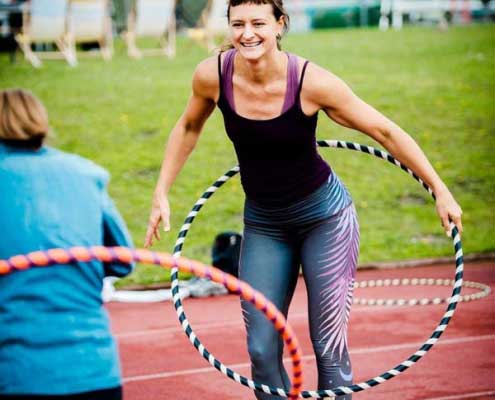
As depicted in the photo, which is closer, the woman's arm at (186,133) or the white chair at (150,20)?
the woman's arm at (186,133)

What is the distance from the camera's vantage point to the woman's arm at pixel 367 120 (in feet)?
16.9

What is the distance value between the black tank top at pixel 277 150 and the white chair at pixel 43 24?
16.9 m

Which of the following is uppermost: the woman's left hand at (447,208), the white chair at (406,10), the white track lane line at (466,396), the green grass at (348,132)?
the woman's left hand at (447,208)

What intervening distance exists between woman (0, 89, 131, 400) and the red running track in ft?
11.2

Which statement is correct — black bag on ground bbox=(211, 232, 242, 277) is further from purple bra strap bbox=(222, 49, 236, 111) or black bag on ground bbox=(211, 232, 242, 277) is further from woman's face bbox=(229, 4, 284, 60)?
woman's face bbox=(229, 4, 284, 60)

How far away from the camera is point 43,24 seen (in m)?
21.7

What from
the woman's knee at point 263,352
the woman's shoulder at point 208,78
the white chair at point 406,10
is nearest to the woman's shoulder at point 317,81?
the woman's shoulder at point 208,78

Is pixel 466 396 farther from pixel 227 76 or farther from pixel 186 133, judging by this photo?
pixel 227 76

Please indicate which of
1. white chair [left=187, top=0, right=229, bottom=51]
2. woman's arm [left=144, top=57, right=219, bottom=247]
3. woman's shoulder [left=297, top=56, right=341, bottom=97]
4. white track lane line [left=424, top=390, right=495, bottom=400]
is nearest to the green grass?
white chair [left=187, top=0, right=229, bottom=51]

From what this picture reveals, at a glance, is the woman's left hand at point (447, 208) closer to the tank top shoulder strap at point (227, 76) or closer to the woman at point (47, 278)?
the tank top shoulder strap at point (227, 76)

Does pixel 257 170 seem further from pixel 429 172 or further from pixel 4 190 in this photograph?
pixel 4 190

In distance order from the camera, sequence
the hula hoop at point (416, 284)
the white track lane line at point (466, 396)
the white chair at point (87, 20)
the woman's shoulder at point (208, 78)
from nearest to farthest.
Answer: the woman's shoulder at point (208, 78), the white track lane line at point (466, 396), the hula hoop at point (416, 284), the white chair at point (87, 20)

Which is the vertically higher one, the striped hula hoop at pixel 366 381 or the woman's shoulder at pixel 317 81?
the woman's shoulder at pixel 317 81

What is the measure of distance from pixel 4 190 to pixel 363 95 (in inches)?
634
